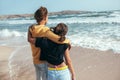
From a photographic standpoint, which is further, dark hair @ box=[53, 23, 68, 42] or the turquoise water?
the turquoise water

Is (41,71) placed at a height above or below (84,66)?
above

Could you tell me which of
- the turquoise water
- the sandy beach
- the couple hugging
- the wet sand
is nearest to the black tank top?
the couple hugging

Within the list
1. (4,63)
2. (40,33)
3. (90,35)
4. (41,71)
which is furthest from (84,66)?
(90,35)

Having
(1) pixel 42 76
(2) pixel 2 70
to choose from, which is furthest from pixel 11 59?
(1) pixel 42 76

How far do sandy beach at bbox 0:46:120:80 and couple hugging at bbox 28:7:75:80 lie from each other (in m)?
2.65

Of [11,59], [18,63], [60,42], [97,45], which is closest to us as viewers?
[60,42]

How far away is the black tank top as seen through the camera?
3.91 metres

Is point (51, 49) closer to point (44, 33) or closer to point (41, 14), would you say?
point (44, 33)

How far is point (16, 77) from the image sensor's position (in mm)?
7266

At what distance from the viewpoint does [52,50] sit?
392 cm

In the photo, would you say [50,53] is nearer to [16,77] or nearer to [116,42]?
[16,77]

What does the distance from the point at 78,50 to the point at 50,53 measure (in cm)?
613

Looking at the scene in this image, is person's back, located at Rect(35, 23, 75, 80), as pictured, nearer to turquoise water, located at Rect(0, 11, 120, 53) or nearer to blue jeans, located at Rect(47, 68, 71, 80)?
blue jeans, located at Rect(47, 68, 71, 80)

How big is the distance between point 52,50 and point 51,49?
0.6 inches
